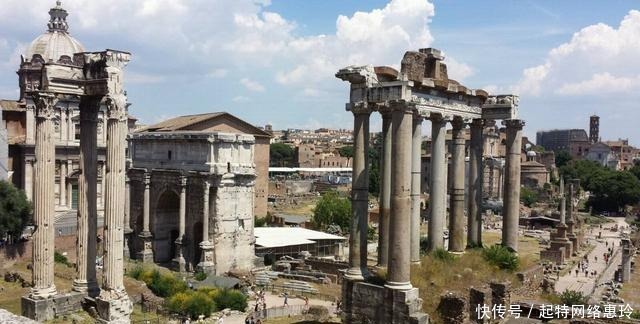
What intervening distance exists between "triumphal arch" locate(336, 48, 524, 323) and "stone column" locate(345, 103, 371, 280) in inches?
1.1

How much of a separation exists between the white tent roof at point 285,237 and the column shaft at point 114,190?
2246 centimetres

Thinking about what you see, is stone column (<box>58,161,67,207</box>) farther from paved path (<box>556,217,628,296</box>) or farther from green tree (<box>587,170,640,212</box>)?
green tree (<box>587,170,640,212</box>)

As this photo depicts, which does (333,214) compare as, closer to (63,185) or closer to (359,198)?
(63,185)

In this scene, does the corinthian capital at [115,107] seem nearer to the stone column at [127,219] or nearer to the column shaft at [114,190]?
the column shaft at [114,190]

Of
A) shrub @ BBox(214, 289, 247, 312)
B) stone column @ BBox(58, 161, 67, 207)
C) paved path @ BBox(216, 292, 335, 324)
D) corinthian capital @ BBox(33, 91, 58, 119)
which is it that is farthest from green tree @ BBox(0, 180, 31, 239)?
corinthian capital @ BBox(33, 91, 58, 119)

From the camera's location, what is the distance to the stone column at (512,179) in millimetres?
19906

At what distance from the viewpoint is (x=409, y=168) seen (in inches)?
586

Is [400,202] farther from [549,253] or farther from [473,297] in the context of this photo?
[549,253]

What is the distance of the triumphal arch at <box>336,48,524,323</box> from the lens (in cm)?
1479

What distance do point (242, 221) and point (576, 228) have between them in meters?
37.5

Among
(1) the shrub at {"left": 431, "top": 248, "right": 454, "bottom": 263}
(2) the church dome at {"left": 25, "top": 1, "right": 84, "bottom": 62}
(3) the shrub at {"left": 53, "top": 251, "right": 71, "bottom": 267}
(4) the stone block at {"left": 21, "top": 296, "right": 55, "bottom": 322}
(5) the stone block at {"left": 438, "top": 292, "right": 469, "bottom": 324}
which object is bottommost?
(3) the shrub at {"left": 53, "top": 251, "right": 71, "bottom": 267}

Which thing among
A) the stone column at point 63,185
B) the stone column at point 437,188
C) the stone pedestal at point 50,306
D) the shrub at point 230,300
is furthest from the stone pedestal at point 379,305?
the stone column at point 63,185

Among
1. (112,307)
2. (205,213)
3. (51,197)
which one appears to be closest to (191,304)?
(112,307)

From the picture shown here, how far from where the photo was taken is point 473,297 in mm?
15805
